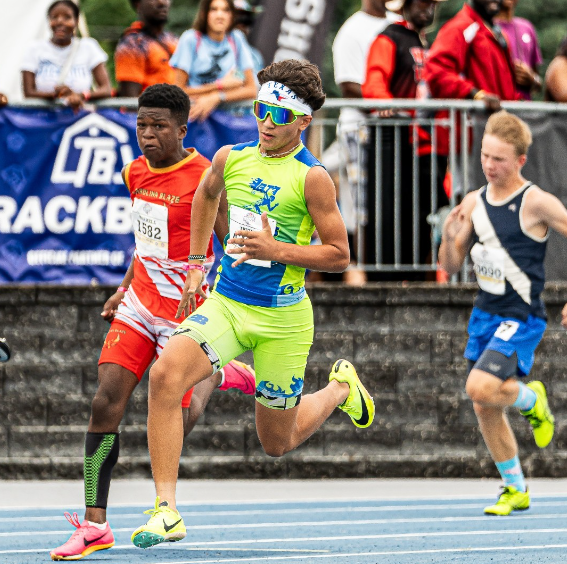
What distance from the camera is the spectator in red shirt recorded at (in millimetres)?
11164

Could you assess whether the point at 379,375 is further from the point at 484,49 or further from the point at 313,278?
the point at 484,49

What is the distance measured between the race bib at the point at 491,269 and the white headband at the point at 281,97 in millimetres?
2617

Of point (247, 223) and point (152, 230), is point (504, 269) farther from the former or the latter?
point (247, 223)

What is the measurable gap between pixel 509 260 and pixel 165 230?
2.58m

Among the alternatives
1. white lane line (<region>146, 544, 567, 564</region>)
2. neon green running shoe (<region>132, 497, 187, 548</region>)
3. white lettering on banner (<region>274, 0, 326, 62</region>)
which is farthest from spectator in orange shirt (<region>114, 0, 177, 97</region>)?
neon green running shoe (<region>132, 497, 187, 548</region>)

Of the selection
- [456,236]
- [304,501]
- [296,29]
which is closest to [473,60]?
[296,29]

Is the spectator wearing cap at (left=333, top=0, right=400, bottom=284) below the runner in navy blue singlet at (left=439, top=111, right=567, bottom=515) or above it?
above

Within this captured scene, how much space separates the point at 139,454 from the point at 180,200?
374cm

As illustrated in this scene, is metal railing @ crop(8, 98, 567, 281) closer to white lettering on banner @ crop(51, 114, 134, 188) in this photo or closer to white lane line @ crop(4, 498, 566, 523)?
white lettering on banner @ crop(51, 114, 134, 188)

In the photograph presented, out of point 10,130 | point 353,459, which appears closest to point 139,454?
point 353,459

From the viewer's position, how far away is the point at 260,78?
710 cm

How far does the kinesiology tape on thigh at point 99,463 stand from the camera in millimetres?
7262

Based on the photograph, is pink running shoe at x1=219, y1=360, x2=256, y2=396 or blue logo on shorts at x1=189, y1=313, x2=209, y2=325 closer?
blue logo on shorts at x1=189, y1=313, x2=209, y2=325

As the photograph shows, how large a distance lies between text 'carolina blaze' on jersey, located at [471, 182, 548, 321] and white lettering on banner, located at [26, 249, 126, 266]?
3100 millimetres
